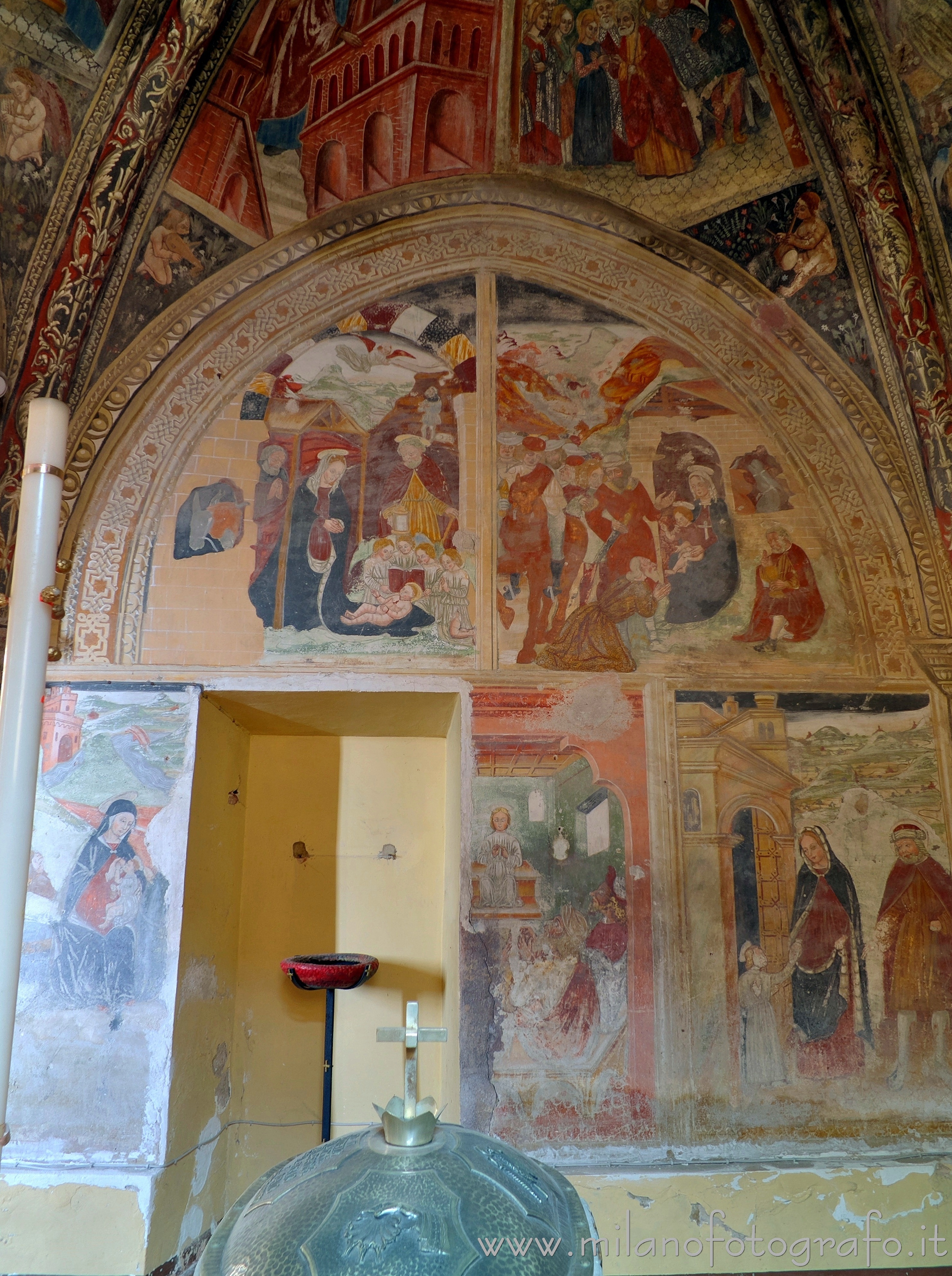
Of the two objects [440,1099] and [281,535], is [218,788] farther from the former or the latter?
[440,1099]

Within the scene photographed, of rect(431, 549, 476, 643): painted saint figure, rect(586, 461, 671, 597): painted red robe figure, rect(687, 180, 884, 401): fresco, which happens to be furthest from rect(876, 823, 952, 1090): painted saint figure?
rect(687, 180, 884, 401): fresco

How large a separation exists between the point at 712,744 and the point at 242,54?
18.4 feet

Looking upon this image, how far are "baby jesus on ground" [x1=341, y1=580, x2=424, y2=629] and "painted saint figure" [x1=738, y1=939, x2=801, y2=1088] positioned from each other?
126 inches

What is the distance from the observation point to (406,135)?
7.18 metres

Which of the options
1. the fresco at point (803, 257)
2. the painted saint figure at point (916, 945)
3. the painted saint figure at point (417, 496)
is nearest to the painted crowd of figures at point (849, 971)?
the painted saint figure at point (916, 945)

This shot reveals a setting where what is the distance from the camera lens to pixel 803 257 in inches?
283

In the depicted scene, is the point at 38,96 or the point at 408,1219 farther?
the point at 38,96

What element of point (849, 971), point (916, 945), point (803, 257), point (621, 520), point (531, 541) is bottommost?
point (849, 971)

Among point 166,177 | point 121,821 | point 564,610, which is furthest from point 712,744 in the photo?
point 166,177

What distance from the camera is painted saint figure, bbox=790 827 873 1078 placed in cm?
633

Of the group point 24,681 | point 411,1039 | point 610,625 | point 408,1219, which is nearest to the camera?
point 408,1219

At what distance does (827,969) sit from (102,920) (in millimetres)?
4699

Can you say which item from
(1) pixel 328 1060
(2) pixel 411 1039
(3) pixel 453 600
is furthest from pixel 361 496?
(2) pixel 411 1039

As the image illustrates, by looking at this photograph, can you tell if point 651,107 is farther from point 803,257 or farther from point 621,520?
point 621,520
